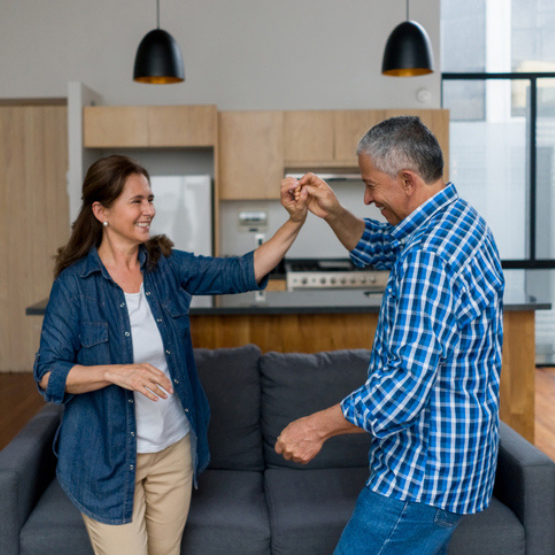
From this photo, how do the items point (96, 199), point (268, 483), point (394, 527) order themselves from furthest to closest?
point (268, 483) → point (96, 199) → point (394, 527)

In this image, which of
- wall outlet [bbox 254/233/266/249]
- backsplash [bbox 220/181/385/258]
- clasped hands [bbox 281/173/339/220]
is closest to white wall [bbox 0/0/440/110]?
backsplash [bbox 220/181/385/258]

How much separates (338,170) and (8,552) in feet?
14.2

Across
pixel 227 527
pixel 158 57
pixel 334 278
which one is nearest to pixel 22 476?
pixel 227 527

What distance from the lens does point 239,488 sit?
259cm

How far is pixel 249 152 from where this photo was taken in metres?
5.77

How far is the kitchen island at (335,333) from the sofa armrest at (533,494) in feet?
3.80

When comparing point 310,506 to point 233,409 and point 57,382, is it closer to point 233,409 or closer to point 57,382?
point 233,409

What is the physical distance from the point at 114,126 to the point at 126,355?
13.4ft

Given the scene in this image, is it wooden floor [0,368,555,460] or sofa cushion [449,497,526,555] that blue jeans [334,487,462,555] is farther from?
wooden floor [0,368,555,460]

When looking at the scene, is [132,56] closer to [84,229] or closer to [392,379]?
[84,229]

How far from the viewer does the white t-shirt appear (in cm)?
192

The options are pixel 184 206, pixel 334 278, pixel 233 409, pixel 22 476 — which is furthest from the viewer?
pixel 184 206

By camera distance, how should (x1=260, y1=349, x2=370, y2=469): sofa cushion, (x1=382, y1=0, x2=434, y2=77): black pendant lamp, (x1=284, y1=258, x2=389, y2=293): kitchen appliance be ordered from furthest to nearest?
(x1=284, y1=258, x2=389, y2=293): kitchen appliance, (x1=382, y1=0, x2=434, y2=77): black pendant lamp, (x1=260, y1=349, x2=370, y2=469): sofa cushion

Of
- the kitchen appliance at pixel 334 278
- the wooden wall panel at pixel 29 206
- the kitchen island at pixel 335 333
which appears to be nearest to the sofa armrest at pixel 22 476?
the kitchen island at pixel 335 333
